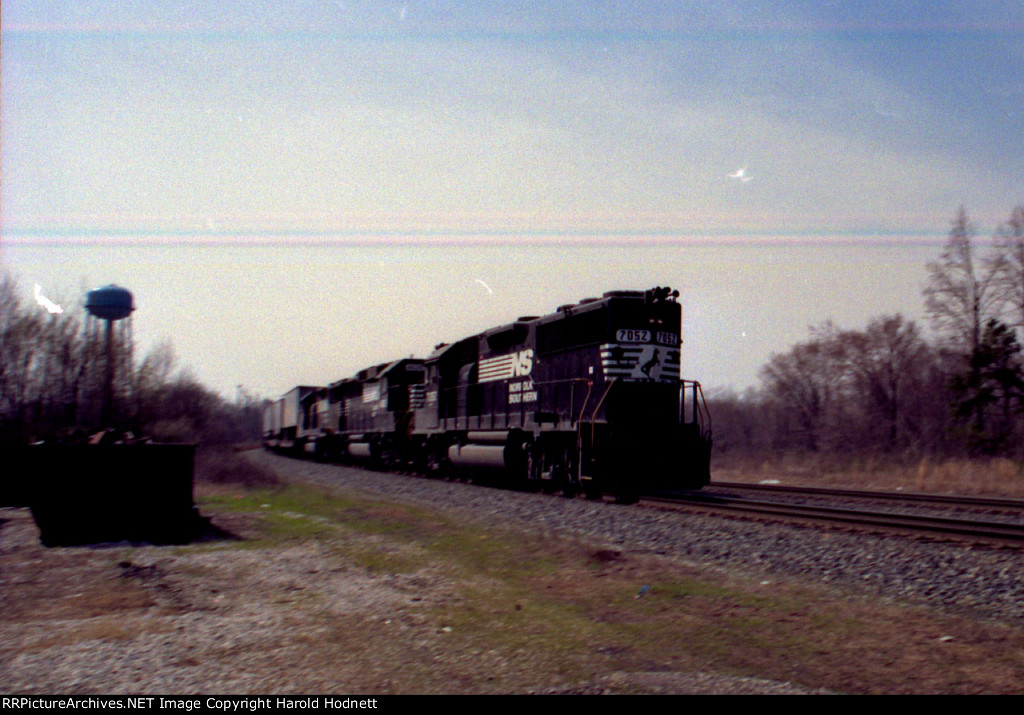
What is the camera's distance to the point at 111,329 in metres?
45.3

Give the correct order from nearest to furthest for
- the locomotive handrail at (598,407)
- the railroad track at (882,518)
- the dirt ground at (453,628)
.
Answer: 1. the dirt ground at (453,628)
2. the railroad track at (882,518)
3. the locomotive handrail at (598,407)

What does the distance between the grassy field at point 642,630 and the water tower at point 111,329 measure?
31.6m

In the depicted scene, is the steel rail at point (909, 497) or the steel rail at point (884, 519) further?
the steel rail at point (909, 497)

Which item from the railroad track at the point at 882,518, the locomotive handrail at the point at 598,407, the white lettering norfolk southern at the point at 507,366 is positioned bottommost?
the railroad track at the point at 882,518

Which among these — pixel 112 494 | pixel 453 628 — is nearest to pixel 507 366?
pixel 112 494

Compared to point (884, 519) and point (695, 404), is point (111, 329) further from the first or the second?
point (884, 519)

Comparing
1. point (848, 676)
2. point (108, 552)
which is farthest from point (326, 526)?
point (848, 676)

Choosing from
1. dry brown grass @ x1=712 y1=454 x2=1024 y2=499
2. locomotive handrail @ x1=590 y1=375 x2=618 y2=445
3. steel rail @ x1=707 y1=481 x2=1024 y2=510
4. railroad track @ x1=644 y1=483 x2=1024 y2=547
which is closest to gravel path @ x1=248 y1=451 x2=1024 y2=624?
railroad track @ x1=644 y1=483 x2=1024 y2=547

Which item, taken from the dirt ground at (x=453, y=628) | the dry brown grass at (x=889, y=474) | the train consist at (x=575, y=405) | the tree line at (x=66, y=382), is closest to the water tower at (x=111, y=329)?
the tree line at (x=66, y=382)

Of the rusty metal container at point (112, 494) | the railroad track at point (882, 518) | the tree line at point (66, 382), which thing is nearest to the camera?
the railroad track at point (882, 518)

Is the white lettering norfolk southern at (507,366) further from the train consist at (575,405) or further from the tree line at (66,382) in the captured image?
the tree line at (66,382)

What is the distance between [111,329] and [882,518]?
143ft

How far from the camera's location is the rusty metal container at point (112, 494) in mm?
10219

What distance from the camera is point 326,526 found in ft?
38.0
